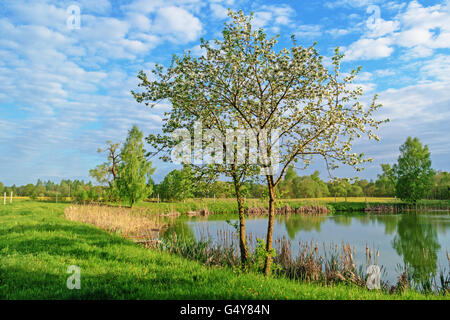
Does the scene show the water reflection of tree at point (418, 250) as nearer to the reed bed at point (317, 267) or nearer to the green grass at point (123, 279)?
the reed bed at point (317, 267)

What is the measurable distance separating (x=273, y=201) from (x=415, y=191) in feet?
178

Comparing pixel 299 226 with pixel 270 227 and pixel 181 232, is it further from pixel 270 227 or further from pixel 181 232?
pixel 270 227

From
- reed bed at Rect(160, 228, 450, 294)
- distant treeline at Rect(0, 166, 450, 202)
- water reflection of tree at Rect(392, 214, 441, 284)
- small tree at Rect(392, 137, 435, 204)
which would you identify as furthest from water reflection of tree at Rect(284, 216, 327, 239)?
small tree at Rect(392, 137, 435, 204)

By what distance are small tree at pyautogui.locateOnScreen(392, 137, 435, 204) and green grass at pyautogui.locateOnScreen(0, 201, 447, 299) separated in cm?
5298

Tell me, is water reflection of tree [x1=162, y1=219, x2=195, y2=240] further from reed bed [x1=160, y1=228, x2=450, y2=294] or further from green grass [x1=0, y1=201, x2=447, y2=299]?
green grass [x1=0, y1=201, x2=447, y2=299]

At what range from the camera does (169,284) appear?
635 centimetres

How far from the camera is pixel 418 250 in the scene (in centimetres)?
1755

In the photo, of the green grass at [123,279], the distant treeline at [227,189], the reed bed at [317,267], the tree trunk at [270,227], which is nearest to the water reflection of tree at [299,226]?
the distant treeline at [227,189]

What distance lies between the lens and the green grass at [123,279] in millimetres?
5746

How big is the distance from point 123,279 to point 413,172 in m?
58.6

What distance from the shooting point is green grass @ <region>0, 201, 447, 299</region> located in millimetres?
5746

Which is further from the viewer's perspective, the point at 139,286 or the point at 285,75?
the point at 285,75
